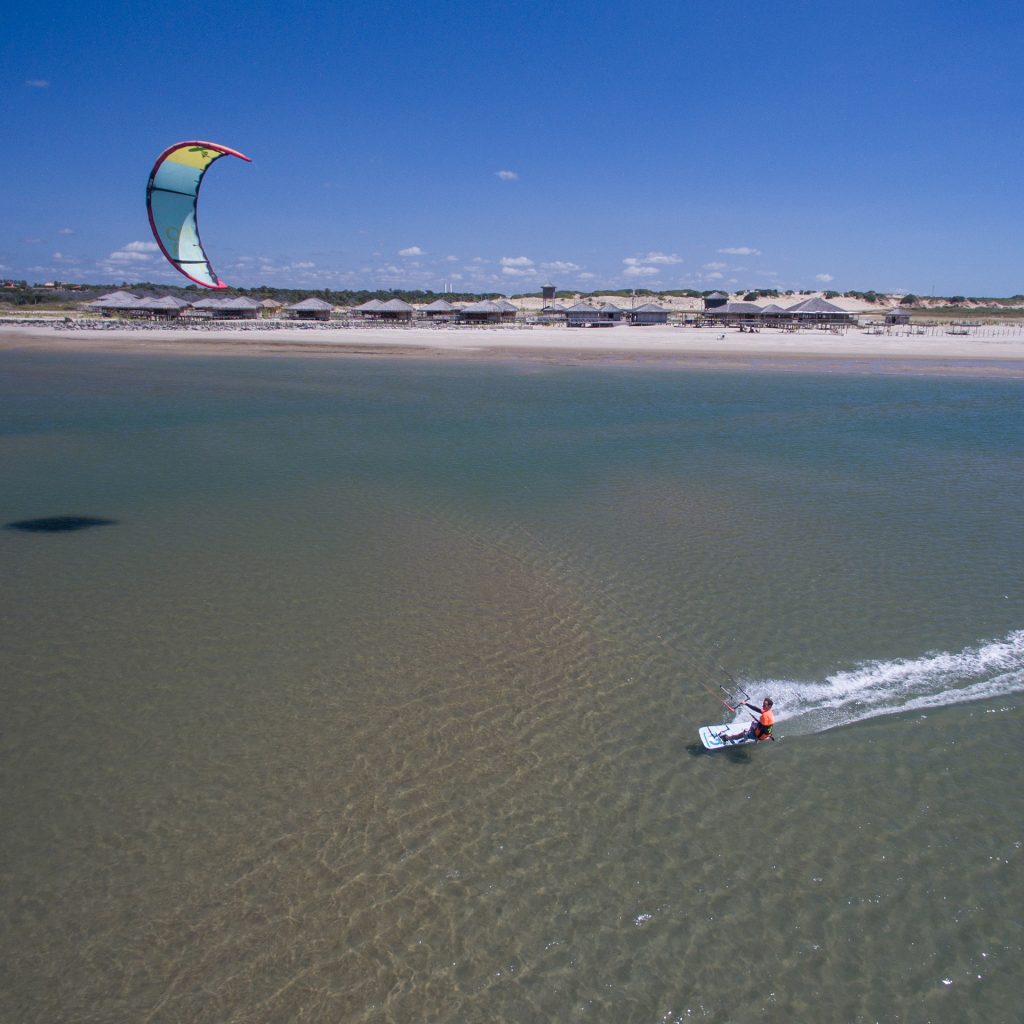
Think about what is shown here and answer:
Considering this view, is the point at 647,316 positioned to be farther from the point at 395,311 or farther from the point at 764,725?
the point at 764,725

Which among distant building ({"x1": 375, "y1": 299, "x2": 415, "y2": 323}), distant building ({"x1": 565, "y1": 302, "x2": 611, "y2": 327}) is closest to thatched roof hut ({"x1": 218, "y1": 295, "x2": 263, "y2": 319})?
distant building ({"x1": 375, "y1": 299, "x2": 415, "y2": 323})

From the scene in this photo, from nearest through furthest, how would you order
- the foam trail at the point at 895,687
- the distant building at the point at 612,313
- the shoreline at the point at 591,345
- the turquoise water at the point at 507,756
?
the turquoise water at the point at 507,756 < the foam trail at the point at 895,687 < the shoreline at the point at 591,345 < the distant building at the point at 612,313

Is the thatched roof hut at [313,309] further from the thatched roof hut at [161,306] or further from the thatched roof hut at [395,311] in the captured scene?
the thatched roof hut at [161,306]

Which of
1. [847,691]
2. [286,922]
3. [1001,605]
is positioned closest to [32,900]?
[286,922]

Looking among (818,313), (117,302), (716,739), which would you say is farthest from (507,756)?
(117,302)

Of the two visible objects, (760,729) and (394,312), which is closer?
(760,729)

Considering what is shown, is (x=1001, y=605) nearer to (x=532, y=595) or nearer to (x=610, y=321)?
(x=532, y=595)

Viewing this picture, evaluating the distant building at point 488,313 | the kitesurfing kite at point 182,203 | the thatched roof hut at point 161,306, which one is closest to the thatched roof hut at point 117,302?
the thatched roof hut at point 161,306
